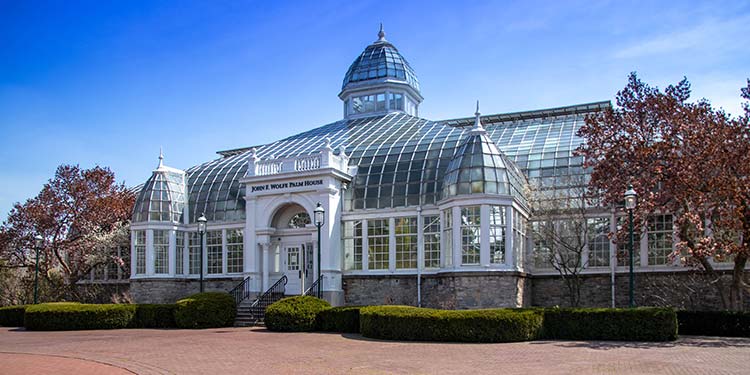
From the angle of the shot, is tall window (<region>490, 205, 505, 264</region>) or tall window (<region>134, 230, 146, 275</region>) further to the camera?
tall window (<region>134, 230, 146, 275</region>)

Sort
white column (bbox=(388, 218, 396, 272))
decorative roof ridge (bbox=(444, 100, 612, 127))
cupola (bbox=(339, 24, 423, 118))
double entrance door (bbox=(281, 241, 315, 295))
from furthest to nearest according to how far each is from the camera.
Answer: cupola (bbox=(339, 24, 423, 118)) → decorative roof ridge (bbox=(444, 100, 612, 127)) → double entrance door (bbox=(281, 241, 315, 295)) → white column (bbox=(388, 218, 396, 272))

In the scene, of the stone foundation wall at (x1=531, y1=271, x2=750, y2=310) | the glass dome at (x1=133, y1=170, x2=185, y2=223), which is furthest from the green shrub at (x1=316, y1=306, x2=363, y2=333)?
the glass dome at (x1=133, y1=170, x2=185, y2=223)

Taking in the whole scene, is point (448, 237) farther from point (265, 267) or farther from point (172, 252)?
point (172, 252)

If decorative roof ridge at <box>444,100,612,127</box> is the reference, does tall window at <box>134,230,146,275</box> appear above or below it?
below

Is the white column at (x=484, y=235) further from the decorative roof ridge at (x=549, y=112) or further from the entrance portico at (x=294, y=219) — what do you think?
the decorative roof ridge at (x=549, y=112)

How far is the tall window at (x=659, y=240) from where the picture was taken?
2827 centimetres

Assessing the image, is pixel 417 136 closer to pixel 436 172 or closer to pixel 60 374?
pixel 436 172

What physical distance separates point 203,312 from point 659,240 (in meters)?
17.8

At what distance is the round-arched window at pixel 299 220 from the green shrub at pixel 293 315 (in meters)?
8.14

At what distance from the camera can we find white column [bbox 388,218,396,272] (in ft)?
99.3

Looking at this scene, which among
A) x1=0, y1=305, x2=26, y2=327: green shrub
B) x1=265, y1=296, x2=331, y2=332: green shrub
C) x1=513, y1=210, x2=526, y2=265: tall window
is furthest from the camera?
Result: x1=0, y1=305, x2=26, y2=327: green shrub

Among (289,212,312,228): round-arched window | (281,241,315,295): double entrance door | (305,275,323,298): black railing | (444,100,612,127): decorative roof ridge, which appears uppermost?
(444,100,612,127): decorative roof ridge

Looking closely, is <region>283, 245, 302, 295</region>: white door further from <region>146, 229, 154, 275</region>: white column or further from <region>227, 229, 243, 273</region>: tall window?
<region>146, 229, 154, 275</region>: white column

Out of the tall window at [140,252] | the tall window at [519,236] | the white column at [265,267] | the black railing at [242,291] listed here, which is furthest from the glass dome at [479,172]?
the tall window at [140,252]
